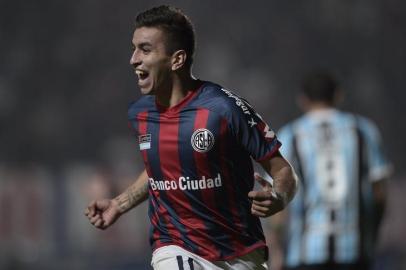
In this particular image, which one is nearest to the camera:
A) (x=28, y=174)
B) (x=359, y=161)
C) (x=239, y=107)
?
(x=239, y=107)

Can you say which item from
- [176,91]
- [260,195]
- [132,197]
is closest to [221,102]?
[176,91]

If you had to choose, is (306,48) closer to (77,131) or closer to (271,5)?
(271,5)

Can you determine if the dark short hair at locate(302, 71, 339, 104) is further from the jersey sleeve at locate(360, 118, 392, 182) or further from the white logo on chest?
the white logo on chest

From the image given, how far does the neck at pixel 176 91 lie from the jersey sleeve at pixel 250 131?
0.26m

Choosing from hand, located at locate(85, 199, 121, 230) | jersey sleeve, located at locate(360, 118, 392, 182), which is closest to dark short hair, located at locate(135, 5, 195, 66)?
hand, located at locate(85, 199, 121, 230)

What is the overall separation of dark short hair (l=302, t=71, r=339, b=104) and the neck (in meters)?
1.86

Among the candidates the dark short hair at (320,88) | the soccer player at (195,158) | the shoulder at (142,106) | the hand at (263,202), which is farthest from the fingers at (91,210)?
the dark short hair at (320,88)

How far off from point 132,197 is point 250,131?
0.80 meters

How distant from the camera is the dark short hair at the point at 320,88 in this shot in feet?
21.2

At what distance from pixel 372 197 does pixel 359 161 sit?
253mm

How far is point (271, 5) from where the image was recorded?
13.8 meters

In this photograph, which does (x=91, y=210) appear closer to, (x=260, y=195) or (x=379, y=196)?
(x=260, y=195)

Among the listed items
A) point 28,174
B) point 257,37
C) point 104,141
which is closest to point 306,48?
point 257,37

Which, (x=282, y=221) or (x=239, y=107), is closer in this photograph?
(x=239, y=107)
